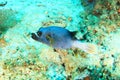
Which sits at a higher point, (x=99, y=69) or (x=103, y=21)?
(x=103, y=21)

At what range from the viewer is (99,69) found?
11.0 ft

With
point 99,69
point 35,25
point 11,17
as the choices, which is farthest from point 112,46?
point 11,17

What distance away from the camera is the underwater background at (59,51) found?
10.6 ft

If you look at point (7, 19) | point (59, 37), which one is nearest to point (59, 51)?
point (59, 37)

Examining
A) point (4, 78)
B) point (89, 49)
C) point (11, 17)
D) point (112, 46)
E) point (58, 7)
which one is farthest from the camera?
point (58, 7)

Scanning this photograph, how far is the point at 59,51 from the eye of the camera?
Answer: 3527mm

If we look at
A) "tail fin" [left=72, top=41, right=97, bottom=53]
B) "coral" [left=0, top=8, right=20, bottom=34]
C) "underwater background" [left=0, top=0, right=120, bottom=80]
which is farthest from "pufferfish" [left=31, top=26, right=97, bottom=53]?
"coral" [left=0, top=8, right=20, bottom=34]

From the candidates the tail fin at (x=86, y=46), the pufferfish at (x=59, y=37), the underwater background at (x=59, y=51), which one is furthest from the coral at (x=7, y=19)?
the tail fin at (x=86, y=46)

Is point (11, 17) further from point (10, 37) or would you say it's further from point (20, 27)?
point (10, 37)

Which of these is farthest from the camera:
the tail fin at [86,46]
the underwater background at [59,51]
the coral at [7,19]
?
the coral at [7,19]

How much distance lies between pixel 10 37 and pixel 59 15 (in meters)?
1.25

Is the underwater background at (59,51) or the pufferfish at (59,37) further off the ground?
the pufferfish at (59,37)

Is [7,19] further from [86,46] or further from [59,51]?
[86,46]

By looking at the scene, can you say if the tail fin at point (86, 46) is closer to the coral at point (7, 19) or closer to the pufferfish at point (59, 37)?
the pufferfish at point (59, 37)
